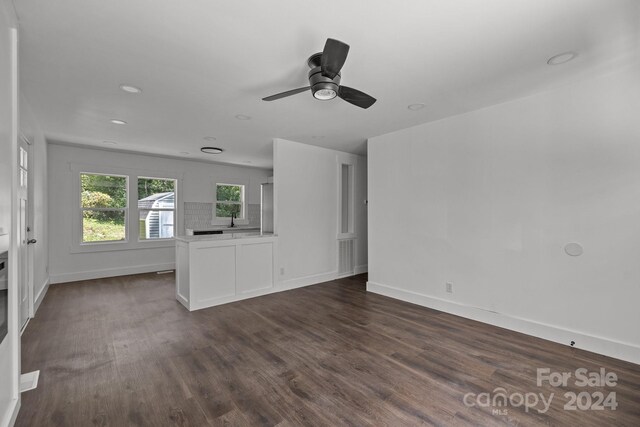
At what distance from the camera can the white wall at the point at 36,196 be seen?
11.8 feet

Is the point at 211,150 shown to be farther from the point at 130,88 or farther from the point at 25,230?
the point at 25,230

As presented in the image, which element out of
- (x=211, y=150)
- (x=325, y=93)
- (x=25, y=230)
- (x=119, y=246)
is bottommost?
Result: (x=119, y=246)

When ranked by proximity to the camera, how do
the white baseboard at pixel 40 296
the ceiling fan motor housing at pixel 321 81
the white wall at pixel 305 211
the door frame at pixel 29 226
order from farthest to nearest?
the white wall at pixel 305 211 → the white baseboard at pixel 40 296 → the door frame at pixel 29 226 → the ceiling fan motor housing at pixel 321 81

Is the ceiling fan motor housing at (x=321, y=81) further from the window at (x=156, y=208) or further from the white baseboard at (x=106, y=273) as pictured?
the white baseboard at (x=106, y=273)

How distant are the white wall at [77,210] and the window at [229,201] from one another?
25 centimetres

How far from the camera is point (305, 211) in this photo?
5.16 metres

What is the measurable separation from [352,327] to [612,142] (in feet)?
10.1

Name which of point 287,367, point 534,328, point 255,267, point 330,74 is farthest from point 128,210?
point 534,328

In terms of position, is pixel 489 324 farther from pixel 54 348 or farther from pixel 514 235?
pixel 54 348

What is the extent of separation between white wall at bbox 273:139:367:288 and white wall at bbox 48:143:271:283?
314cm

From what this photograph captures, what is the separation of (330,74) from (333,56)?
0.72 ft

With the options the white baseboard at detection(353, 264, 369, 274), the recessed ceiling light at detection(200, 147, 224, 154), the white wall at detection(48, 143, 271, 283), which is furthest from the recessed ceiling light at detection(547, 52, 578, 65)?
the white wall at detection(48, 143, 271, 283)

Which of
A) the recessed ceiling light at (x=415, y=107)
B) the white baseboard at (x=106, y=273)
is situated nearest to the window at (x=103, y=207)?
the white baseboard at (x=106, y=273)

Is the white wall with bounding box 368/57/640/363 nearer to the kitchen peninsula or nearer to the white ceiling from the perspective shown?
the white ceiling
